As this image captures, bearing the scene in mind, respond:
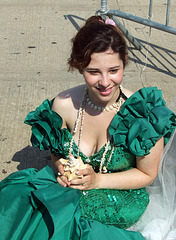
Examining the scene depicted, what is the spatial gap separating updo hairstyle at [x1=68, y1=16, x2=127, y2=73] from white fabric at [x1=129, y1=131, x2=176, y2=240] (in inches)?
25.4

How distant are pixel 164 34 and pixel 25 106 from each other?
8.09 feet

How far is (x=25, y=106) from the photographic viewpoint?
3.99 m

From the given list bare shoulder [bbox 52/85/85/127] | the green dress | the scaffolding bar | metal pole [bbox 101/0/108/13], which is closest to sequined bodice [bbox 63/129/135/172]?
the green dress

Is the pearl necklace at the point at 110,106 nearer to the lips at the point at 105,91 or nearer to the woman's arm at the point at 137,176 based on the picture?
the lips at the point at 105,91

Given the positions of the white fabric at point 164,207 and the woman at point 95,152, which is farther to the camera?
the white fabric at point 164,207

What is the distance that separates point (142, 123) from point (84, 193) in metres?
0.55

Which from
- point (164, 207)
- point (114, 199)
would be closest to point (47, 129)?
point (114, 199)

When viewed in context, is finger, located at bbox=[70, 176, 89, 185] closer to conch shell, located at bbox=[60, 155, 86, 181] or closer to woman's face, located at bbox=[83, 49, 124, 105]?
conch shell, located at bbox=[60, 155, 86, 181]

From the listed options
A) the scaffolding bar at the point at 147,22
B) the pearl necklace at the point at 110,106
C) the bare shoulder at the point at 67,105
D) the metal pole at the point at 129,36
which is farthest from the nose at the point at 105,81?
the metal pole at the point at 129,36

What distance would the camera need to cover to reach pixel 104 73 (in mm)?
2166

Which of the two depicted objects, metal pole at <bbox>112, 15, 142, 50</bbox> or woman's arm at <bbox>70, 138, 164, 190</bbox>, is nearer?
woman's arm at <bbox>70, 138, 164, 190</bbox>

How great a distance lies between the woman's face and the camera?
2150 mm

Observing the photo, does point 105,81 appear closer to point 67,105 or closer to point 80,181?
point 67,105

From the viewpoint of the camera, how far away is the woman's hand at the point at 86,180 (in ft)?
6.95
